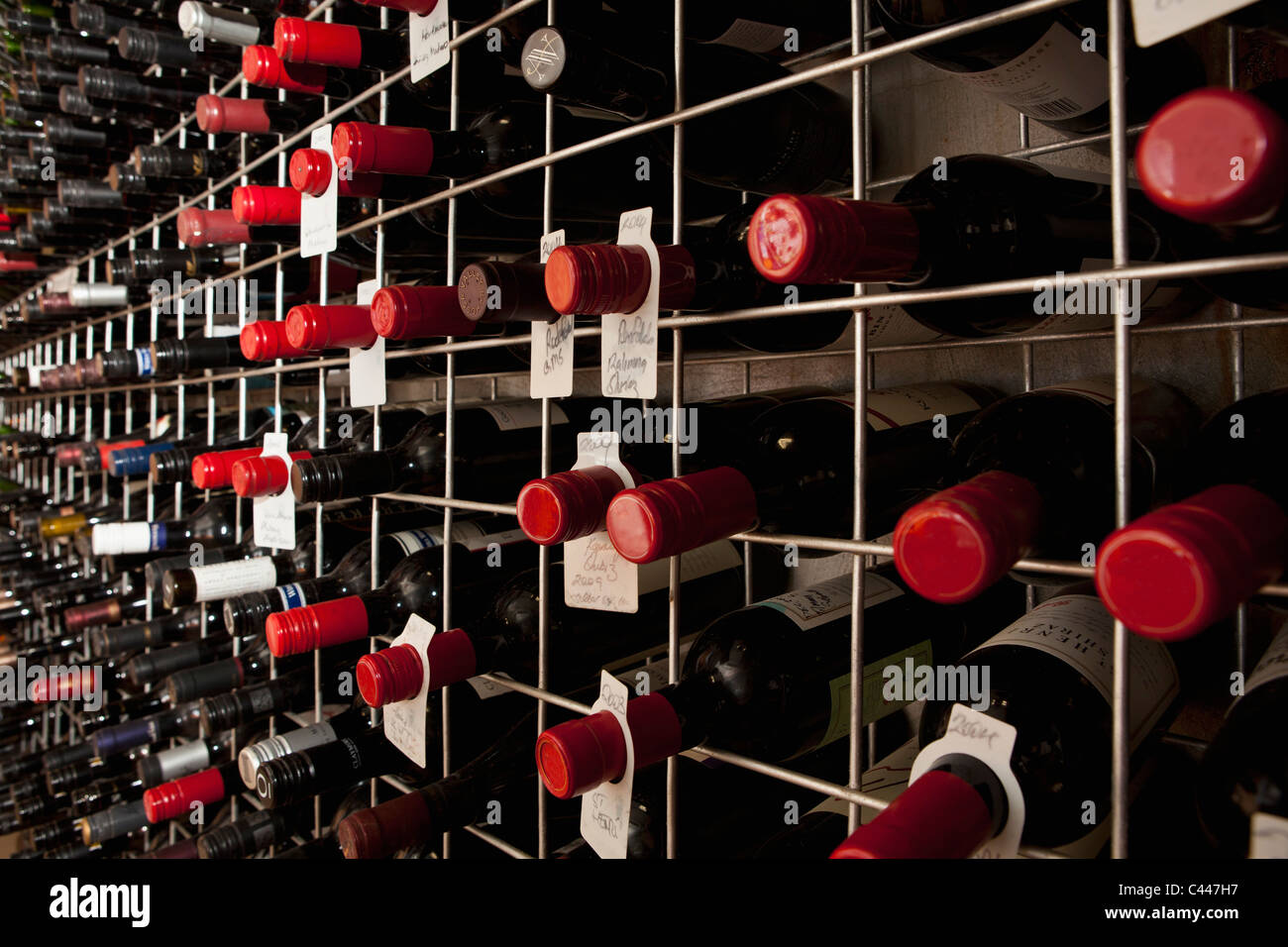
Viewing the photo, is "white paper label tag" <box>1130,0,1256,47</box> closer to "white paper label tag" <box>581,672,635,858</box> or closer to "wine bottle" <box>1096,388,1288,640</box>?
"wine bottle" <box>1096,388,1288,640</box>

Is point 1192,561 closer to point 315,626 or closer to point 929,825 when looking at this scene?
point 929,825

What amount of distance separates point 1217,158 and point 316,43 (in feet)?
2.18

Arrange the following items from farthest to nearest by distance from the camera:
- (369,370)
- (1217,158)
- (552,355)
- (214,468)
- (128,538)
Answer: (128,538) < (214,468) < (369,370) < (552,355) < (1217,158)

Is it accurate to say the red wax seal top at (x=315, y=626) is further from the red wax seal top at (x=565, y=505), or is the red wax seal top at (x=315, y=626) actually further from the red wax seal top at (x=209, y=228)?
the red wax seal top at (x=209, y=228)

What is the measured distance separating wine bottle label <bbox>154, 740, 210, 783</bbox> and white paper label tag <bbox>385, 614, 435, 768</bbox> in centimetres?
46

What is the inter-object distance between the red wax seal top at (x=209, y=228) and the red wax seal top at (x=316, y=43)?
1.17ft

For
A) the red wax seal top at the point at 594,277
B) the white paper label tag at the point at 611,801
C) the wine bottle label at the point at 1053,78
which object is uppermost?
the wine bottle label at the point at 1053,78

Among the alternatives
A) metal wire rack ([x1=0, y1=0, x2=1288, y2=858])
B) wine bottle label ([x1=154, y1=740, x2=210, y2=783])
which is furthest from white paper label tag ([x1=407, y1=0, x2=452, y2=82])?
wine bottle label ([x1=154, y1=740, x2=210, y2=783])

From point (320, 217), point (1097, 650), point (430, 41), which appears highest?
point (430, 41)

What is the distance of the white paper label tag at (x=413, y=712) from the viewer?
0.65 m

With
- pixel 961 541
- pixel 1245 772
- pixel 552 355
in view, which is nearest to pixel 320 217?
pixel 552 355

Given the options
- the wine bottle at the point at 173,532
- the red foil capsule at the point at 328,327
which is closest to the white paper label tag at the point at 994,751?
the red foil capsule at the point at 328,327

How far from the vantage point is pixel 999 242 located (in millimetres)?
471

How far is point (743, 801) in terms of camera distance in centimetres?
65
